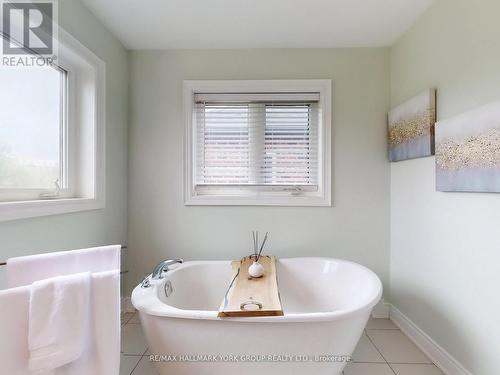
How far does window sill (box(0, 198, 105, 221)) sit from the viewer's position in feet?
3.94

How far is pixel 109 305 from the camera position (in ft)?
3.29

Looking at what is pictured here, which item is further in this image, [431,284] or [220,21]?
[220,21]

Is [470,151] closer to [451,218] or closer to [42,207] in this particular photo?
[451,218]

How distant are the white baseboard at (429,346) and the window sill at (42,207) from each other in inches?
97.3

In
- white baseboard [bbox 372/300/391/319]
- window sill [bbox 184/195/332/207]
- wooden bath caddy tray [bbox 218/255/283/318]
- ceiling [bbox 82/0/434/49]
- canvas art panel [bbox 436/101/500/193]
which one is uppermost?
ceiling [bbox 82/0/434/49]

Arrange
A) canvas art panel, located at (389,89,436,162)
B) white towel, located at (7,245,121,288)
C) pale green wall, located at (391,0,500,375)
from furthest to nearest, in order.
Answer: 1. canvas art panel, located at (389,89,436,162)
2. pale green wall, located at (391,0,500,375)
3. white towel, located at (7,245,121,288)

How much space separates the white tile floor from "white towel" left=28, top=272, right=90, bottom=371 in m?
0.87

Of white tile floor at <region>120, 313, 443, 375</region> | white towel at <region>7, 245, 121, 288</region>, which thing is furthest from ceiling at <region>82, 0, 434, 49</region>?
white tile floor at <region>120, 313, 443, 375</region>

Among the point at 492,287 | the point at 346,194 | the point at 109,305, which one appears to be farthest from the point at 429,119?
the point at 109,305

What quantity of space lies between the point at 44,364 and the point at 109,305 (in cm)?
25

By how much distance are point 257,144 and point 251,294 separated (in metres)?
1.31

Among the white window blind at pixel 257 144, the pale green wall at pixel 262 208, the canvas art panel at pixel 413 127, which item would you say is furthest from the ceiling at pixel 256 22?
the canvas art panel at pixel 413 127

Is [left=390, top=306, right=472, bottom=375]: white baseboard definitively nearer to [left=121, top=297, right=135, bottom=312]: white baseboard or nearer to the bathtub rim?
the bathtub rim

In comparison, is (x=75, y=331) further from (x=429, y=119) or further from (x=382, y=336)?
(x=429, y=119)
